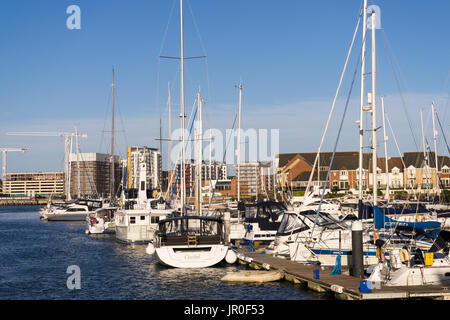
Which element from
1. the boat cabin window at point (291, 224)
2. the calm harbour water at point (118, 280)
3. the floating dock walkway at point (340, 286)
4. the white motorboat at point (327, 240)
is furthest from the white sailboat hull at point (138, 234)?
the floating dock walkway at point (340, 286)

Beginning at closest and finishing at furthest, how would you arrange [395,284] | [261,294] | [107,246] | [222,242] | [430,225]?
[395,284], [261,294], [222,242], [430,225], [107,246]

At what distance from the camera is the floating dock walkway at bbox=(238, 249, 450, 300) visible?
2331cm

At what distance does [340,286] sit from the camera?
24766 millimetres

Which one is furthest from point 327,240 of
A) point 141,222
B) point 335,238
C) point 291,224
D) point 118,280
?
point 141,222

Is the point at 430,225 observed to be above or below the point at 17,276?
above

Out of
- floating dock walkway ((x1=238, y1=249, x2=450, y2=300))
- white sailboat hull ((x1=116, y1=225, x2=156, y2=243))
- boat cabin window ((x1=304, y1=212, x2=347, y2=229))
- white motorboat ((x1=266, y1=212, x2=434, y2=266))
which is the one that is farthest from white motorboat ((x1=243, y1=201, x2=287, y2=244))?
Answer: floating dock walkway ((x1=238, y1=249, x2=450, y2=300))

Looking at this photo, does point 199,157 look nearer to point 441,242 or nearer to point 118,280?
point 118,280

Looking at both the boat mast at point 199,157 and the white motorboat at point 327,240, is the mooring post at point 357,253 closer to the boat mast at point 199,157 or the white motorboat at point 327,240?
the white motorboat at point 327,240

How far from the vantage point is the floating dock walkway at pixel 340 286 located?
76.5 ft

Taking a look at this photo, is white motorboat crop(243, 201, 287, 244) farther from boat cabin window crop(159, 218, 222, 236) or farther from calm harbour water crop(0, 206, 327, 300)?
calm harbour water crop(0, 206, 327, 300)
